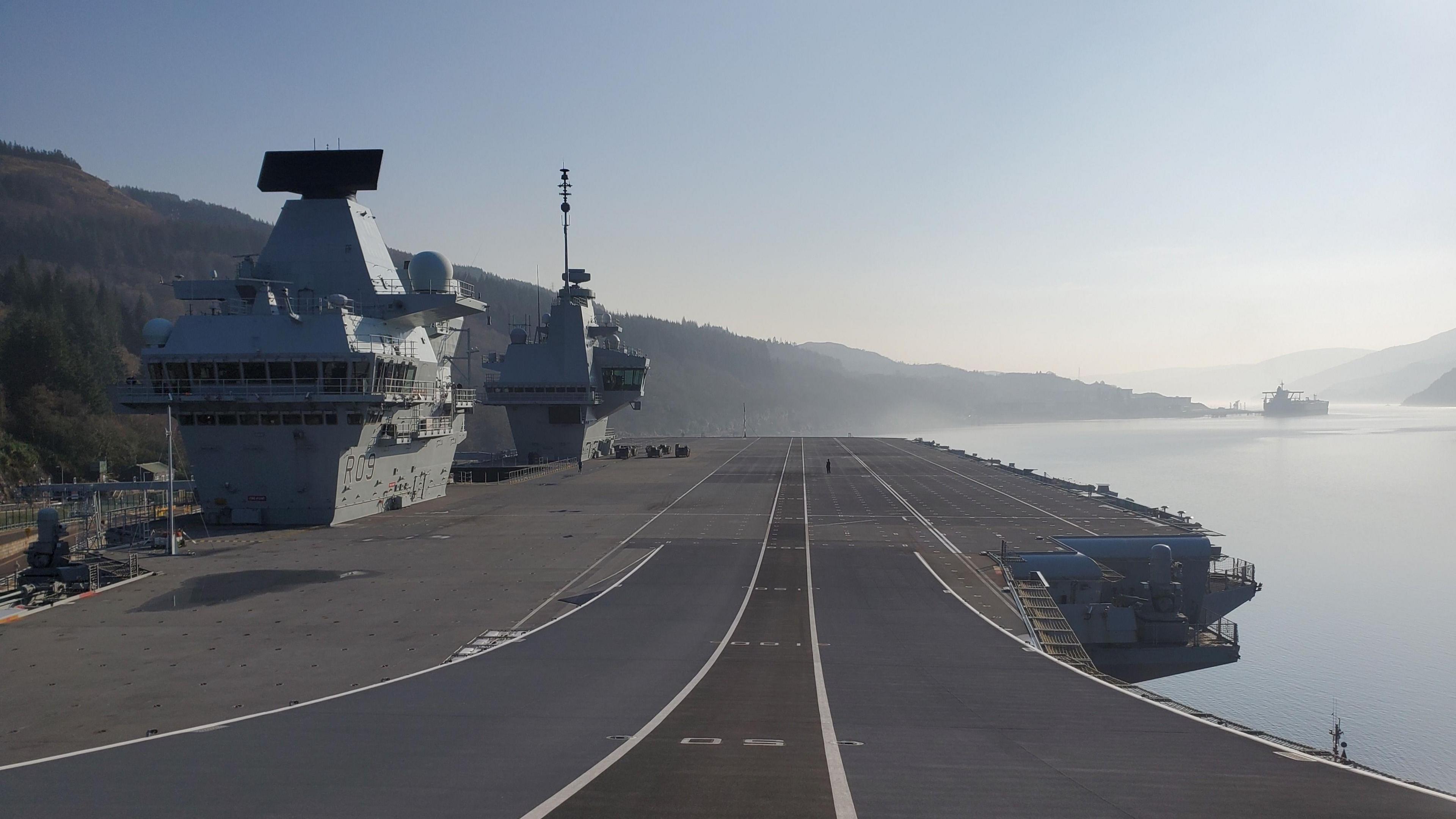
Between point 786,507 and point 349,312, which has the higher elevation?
point 349,312

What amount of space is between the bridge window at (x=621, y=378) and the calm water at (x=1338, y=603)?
42.1 m

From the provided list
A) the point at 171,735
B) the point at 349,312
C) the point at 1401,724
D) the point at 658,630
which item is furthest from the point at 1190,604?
the point at 349,312

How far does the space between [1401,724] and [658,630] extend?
28.4 m

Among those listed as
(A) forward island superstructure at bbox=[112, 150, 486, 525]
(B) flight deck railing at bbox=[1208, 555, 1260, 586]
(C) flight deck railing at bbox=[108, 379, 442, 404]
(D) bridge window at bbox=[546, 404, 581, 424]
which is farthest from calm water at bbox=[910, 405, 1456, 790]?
(D) bridge window at bbox=[546, 404, 581, 424]

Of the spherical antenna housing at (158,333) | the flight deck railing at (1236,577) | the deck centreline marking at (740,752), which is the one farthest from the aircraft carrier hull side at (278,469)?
the flight deck railing at (1236,577)

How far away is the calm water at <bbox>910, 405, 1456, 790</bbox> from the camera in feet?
95.9

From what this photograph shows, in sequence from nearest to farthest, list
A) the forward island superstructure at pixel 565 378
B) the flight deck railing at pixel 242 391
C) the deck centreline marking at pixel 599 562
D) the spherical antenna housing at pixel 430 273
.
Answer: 1. the deck centreline marking at pixel 599 562
2. the flight deck railing at pixel 242 391
3. the spherical antenna housing at pixel 430 273
4. the forward island superstructure at pixel 565 378

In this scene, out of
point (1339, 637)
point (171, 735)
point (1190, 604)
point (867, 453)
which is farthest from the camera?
point (867, 453)

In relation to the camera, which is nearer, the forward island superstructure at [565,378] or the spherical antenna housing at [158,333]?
the spherical antenna housing at [158,333]

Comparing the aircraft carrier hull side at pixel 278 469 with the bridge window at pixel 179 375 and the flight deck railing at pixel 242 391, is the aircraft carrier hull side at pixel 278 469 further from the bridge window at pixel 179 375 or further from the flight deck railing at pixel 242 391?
the bridge window at pixel 179 375

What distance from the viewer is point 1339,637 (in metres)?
37.9

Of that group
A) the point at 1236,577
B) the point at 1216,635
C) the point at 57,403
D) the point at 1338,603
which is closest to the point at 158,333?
the point at 1216,635

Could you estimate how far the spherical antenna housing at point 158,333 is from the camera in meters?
32.7

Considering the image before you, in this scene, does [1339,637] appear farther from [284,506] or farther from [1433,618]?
[284,506]
